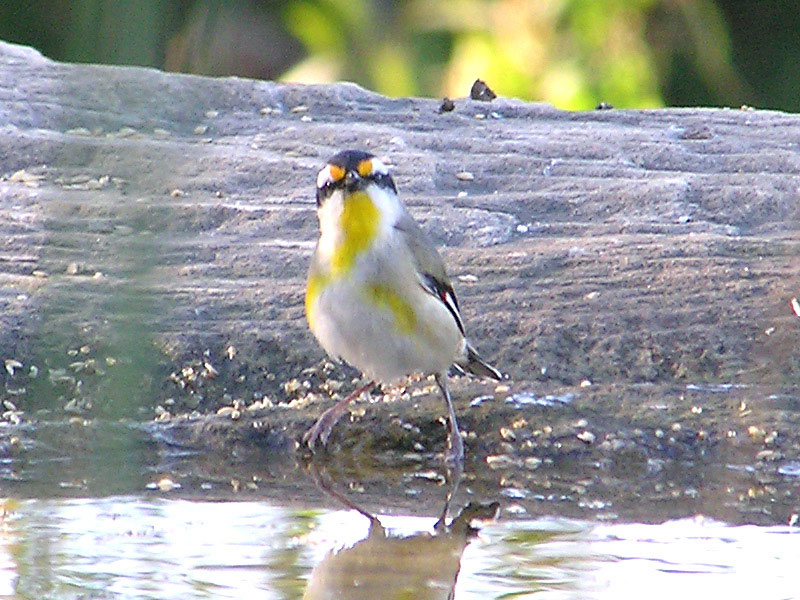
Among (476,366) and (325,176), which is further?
(476,366)

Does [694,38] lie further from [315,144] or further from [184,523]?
[184,523]

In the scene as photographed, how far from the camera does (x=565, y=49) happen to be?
429 inches

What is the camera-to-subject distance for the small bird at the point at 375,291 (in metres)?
3.99

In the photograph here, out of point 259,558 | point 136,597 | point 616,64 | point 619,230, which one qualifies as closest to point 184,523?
point 259,558

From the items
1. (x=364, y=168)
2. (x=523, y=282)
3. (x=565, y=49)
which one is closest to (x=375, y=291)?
(x=364, y=168)

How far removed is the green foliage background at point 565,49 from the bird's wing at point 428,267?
5.67 metres

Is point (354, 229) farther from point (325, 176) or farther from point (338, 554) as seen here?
point (338, 554)

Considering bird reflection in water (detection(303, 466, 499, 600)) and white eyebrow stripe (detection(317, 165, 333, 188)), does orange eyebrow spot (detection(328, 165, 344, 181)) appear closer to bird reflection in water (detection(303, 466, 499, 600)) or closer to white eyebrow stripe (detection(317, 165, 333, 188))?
white eyebrow stripe (detection(317, 165, 333, 188))

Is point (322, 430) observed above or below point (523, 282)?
below

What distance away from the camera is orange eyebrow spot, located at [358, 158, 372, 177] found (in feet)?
13.5

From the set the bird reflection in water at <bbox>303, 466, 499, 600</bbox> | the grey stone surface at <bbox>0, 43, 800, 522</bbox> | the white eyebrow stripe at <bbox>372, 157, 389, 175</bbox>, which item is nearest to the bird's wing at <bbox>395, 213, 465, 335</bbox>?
the white eyebrow stripe at <bbox>372, 157, 389, 175</bbox>

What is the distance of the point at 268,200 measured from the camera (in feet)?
18.3

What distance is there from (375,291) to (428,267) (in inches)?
8.6

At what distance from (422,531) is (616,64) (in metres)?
7.76
